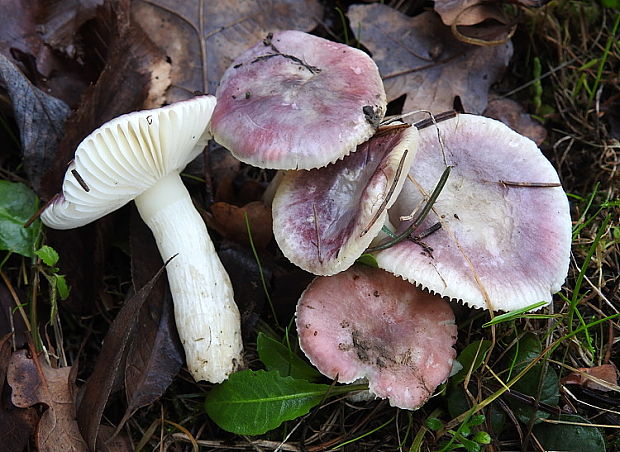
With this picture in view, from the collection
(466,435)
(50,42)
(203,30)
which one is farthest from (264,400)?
(50,42)

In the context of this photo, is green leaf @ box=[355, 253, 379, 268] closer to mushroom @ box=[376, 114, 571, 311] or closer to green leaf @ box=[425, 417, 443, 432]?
mushroom @ box=[376, 114, 571, 311]

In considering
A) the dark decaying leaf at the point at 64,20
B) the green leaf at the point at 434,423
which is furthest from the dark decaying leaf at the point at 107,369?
the dark decaying leaf at the point at 64,20

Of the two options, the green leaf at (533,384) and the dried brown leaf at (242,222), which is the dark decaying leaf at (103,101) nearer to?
the dried brown leaf at (242,222)

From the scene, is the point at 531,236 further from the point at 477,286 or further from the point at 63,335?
the point at 63,335

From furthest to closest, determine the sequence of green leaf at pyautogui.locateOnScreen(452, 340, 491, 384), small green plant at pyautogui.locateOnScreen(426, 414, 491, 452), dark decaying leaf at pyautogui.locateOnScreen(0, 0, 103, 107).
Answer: dark decaying leaf at pyautogui.locateOnScreen(0, 0, 103, 107), green leaf at pyautogui.locateOnScreen(452, 340, 491, 384), small green plant at pyautogui.locateOnScreen(426, 414, 491, 452)

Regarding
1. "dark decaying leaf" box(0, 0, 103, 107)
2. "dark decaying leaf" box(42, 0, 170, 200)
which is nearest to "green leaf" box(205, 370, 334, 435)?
"dark decaying leaf" box(42, 0, 170, 200)

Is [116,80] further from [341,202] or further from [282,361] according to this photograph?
[282,361]

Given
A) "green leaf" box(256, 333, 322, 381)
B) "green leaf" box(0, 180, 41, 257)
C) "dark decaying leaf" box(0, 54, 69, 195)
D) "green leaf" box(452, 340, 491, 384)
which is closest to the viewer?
"green leaf" box(452, 340, 491, 384)

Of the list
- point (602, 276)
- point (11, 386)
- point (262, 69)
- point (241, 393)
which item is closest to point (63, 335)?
point (11, 386)
